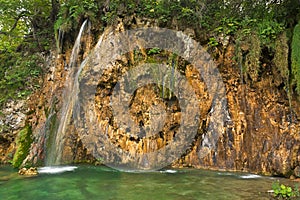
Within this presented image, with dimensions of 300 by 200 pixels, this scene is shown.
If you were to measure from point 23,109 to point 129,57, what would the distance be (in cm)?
462

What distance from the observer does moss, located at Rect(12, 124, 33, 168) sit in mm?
8430

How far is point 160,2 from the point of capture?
9500 mm

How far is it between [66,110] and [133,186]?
4.46m

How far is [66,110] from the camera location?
8.98 meters

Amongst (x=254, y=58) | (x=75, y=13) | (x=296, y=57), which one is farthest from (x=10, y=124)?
(x=296, y=57)

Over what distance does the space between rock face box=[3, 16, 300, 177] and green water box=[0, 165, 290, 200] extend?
829mm

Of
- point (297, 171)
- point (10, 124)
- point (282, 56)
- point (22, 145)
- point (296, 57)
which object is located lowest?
point (297, 171)

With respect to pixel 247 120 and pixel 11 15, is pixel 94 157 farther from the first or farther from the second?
pixel 11 15

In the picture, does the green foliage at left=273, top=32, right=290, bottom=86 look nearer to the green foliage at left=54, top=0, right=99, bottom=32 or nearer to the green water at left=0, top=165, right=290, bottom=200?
the green water at left=0, top=165, right=290, bottom=200

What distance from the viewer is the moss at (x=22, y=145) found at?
332 inches

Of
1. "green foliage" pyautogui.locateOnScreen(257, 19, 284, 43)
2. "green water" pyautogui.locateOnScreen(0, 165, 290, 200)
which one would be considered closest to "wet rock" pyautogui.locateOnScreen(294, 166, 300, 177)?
"green water" pyautogui.locateOnScreen(0, 165, 290, 200)

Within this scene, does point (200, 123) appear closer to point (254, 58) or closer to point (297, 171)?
point (254, 58)

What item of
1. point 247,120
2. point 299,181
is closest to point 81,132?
point 247,120

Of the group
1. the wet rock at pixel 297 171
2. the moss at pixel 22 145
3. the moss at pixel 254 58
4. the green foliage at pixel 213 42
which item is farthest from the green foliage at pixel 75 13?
the wet rock at pixel 297 171
